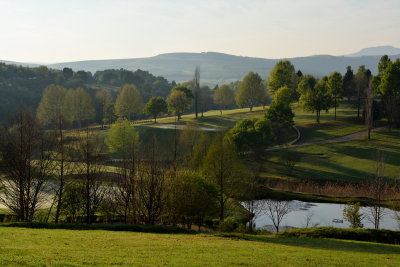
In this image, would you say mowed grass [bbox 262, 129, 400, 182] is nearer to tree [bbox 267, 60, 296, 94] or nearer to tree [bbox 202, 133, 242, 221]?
tree [bbox 202, 133, 242, 221]

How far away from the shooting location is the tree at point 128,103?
11750cm

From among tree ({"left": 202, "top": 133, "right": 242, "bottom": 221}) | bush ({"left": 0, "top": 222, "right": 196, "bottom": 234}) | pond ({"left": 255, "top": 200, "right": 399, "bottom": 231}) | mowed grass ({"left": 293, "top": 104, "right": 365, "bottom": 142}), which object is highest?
mowed grass ({"left": 293, "top": 104, "right": 365, "bottom": 142})

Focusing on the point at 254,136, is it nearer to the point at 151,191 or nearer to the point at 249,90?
the point at 151,191

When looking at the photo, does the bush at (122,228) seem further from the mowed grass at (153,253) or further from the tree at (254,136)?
the tree at (254,136)

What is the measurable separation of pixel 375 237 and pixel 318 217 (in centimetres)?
1414

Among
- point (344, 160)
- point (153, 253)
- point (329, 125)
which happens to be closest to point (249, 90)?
point (329, 125)

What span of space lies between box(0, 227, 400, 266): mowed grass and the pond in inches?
802

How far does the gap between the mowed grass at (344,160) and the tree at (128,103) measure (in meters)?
59.0

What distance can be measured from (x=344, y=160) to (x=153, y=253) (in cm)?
6116

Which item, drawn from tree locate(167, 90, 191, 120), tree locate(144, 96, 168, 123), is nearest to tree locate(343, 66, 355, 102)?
tree locate(167, 90, 191, 120)

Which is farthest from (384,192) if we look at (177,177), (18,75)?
(18,75)

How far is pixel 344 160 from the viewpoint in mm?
71312

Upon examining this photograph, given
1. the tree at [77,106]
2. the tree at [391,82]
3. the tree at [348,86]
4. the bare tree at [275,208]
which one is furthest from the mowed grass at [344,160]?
the tree at [77,106]

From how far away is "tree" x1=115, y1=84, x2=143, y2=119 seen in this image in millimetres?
117500
